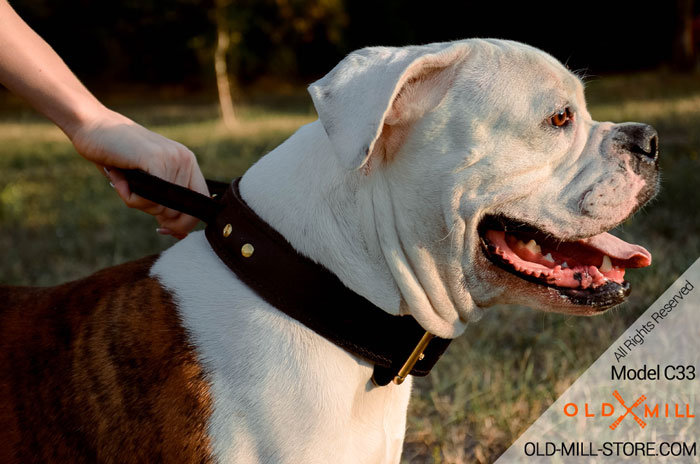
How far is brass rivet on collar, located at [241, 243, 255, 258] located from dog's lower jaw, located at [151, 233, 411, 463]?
3.4 inches

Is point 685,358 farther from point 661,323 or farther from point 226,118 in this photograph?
point 226,118

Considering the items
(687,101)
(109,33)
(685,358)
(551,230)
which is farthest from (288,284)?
(109,33)

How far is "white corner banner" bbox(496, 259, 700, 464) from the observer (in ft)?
9.52

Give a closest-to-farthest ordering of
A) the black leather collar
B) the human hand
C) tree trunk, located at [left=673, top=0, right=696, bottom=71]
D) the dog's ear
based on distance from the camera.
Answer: the dog's ear < the black leather collar < the human hand < tree trunk, located at [left=673, top=0, right=696, bottom=71]

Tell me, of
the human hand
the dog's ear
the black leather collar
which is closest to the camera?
the dog's ear

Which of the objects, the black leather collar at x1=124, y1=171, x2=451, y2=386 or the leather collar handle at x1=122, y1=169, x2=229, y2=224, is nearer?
the black leather collar at x1=124, y1=171, x2=451, y2=386

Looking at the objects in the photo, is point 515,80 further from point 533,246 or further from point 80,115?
point 80,115

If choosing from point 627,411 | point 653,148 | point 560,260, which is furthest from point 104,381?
point 627,411

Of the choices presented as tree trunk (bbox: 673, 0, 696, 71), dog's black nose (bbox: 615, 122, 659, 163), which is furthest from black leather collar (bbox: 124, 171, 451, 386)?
tree trunk (bbox: 673, 0, 696, 71)

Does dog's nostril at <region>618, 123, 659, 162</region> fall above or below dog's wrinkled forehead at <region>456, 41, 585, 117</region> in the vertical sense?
below

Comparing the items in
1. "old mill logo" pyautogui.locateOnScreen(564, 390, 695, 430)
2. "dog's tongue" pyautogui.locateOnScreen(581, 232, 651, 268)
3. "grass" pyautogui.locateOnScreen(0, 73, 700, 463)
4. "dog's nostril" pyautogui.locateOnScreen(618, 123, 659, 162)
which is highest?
"dog's nostril" pyautogui.locateOnScreen(618, 123, 659, 162)

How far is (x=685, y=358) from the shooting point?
3406 mm

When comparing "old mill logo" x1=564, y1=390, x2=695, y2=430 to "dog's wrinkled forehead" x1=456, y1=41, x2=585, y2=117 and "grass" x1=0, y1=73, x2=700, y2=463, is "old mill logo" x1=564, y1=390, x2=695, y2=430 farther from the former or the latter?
"dog's wrinkled forehead" x1=456, y1=41, x2=585, y2=117

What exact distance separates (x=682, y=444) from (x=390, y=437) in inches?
54.7
